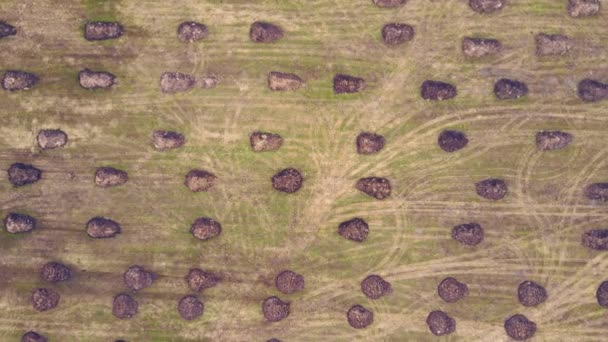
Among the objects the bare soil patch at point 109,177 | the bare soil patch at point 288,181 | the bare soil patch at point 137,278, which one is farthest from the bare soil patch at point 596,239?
the bare soil patch at point 109,177

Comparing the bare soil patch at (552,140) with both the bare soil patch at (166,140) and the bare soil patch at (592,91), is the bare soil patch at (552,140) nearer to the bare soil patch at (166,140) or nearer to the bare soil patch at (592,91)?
the bare soil patch at (592,91)

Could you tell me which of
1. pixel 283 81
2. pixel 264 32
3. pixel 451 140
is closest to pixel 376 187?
pixel 451 140

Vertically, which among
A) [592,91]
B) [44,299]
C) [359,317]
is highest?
[592,91]

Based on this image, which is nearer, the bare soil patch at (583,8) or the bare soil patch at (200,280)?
the bare soil patch at (200,280)

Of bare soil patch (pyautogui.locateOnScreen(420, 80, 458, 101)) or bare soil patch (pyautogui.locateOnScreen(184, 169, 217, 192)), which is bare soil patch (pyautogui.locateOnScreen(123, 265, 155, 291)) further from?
bare soil patch (pyautogui.locateOnScreen(420, 80, 458, 101))

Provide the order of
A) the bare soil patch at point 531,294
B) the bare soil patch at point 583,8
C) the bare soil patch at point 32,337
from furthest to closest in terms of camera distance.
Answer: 1. the bare soil patch at point 583,8
2. the bare soil patch at point 531,294
3. the bare soil patch at point 32,337

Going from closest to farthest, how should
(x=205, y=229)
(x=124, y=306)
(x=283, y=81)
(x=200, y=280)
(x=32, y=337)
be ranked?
(x=32, y=337), (x=124, y=306), (x=200, y=280), (x=205, y=229), (x=283, y=81)

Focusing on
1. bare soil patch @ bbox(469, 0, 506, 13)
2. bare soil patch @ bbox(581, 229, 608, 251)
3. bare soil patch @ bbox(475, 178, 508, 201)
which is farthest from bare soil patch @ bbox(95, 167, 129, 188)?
bare soil patch @ bbox(581, 229, 608, 251)

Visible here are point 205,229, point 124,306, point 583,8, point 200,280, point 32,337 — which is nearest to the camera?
point 32,337

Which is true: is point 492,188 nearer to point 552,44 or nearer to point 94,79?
point 552,44

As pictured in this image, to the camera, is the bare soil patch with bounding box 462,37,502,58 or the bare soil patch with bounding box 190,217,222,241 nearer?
the bare soil patch with bounding box 190,217,222,241
